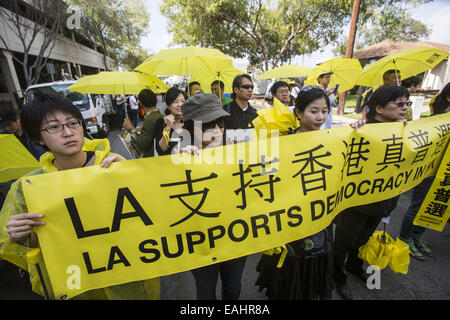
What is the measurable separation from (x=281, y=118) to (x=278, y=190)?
0.69m

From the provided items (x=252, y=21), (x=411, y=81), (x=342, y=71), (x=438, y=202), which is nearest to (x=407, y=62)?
(x=411, y=81)

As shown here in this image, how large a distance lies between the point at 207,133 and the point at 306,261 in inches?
49.6

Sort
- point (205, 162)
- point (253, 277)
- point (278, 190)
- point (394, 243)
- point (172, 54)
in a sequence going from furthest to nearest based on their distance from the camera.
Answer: point (172, 54) < point (253, 277) < point (394, 243) < point (278, 190) < point (205, 162)

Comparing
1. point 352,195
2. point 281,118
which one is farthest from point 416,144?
point 281,118

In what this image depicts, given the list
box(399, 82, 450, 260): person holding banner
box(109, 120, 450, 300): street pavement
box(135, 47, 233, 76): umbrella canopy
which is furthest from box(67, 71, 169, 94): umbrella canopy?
box(399, 82, 450, 260): person holding banner

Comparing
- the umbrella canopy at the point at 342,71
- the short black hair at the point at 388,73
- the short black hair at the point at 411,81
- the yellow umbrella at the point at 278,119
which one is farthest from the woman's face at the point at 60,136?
the short black hair at the point at 411,81

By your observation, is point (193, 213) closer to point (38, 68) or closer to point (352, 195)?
point (352, 195)

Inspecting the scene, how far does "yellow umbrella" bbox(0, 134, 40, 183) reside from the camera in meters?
1.93

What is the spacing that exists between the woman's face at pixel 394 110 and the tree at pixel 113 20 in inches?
840

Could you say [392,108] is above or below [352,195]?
above

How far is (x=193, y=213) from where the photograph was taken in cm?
137

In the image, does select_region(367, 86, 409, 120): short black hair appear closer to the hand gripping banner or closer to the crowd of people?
the crowd of people

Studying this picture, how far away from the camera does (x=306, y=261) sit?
1.78m

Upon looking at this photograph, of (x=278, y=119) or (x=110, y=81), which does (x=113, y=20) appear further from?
(x=278, y=119)
